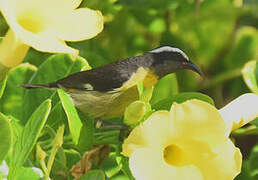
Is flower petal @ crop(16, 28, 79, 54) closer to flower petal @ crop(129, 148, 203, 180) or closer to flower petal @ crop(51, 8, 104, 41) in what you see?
flower petal @ crop(51, 8, 104, 41)

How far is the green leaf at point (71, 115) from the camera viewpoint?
28.7 inches

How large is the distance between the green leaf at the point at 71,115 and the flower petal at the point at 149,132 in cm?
11

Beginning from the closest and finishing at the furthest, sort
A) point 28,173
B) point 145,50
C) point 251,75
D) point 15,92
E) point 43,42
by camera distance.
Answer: point 43,42
point 28,173
point 15,92
point 251,75
point 145,50

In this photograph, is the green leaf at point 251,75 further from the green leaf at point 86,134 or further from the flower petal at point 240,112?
the green leaf at point 86,134

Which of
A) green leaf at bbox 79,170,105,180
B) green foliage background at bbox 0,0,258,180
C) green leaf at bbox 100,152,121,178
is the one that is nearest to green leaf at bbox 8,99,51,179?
green foliage background at bbox 0,0,258,180

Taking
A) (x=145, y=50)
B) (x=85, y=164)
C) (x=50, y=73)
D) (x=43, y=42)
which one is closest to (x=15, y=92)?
(x=50, y=73)

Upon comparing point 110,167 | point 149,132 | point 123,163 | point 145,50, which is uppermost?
point 149,132

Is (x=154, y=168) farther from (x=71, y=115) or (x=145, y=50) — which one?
(x=145, y=50)

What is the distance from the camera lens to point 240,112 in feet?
2.50

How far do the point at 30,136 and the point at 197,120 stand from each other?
8.5 inches

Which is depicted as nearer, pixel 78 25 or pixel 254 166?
pixel 78 25

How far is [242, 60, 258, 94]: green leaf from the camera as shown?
1030 mm

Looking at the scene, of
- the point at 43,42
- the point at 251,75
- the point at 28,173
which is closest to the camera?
the point at 43,42

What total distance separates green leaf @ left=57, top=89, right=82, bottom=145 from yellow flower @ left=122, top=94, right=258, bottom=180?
0.35 feet
